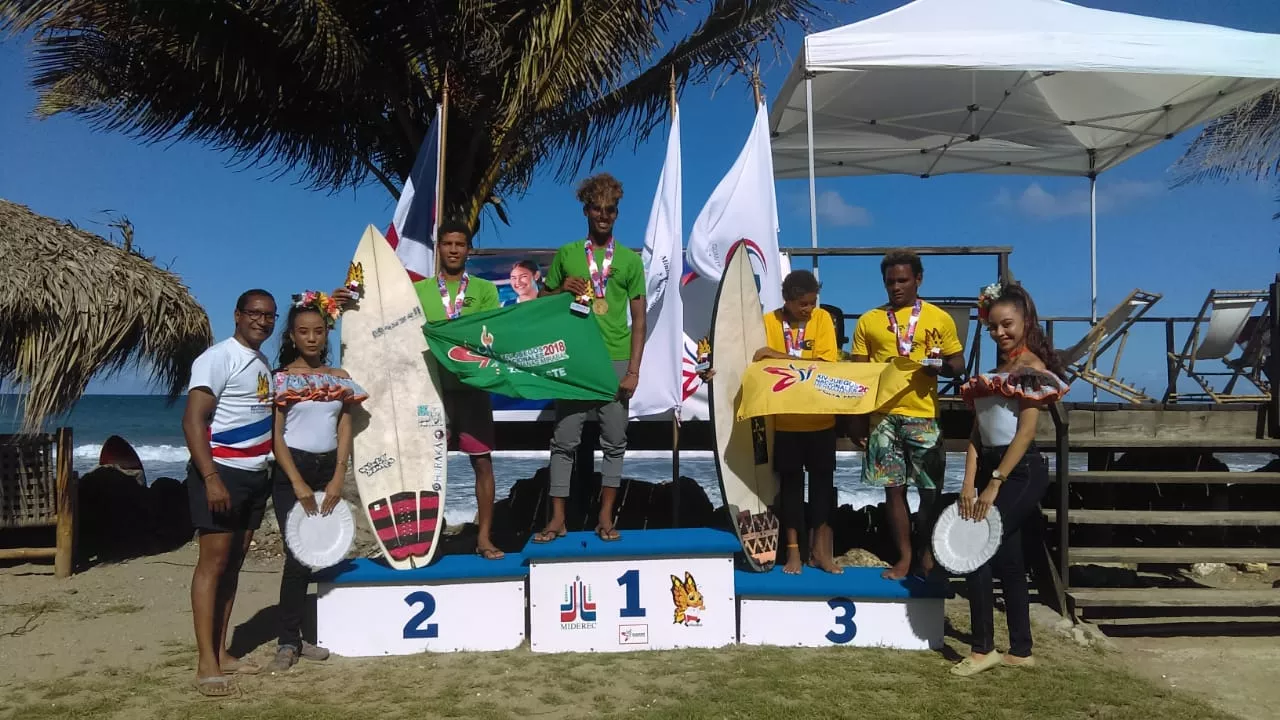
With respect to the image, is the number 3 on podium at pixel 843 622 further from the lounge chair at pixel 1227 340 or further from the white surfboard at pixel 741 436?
the lounge chair at pixel 1227 340

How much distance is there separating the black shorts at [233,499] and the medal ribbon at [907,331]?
3116 mm

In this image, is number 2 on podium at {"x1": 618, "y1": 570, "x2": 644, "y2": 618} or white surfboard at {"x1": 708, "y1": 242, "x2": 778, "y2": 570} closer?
number 2 on podium at {"x1": 618, "y1": 570, "x2": 644, "y2": 618}

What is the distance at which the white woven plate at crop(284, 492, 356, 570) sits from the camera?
3701 mm

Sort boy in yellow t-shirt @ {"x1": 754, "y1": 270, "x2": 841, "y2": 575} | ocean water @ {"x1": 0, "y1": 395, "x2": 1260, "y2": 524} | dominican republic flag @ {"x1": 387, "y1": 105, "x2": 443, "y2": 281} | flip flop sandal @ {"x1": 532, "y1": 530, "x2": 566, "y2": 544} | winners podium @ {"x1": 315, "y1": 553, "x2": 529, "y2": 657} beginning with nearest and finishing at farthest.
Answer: winners podium @ {"x1": 315, "y1": 553, "x2": 529, "y2": 657}, flip flop sandal @ {"x1": 532, "y1": 530, "x2": 566, "y2": 544}, boy in yellow t-shirt @ {"x1": 754, "y1": 270, "x2": 841, "y2": 575}, dominican republic flag @ {"x1": 387, "y1": 105, "x2": 443, "y2": 281}, ocean water @ {"x1": 0, "y1": 395, "x2": 1260, "y2": 524}

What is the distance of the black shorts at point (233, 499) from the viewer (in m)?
3.37

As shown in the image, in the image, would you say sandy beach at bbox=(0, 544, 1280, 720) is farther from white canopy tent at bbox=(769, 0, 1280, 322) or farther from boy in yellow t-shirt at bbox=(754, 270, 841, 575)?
white canopy tent at bbox=(769, 0, 1280, 322)

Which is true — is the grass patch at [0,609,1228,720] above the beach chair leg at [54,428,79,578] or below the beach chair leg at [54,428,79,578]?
below

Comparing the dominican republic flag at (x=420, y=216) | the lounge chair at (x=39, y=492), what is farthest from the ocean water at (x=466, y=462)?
the dominican republic flag at (x=420, y=216)

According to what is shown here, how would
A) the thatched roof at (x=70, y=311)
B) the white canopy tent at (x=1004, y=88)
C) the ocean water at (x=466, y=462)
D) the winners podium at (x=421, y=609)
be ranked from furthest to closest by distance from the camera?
the ocean water at (x=466, y=462)
the white canopy tent at (x=1004, y=88)
the thatched roof at (x=70, y=311)
the winners podium at (x=421, y=609)

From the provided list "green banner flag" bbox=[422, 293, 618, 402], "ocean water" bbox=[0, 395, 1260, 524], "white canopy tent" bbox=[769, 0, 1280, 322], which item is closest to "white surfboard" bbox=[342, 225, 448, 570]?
"green banner flag" bbox=[422, 293, 618, 402]

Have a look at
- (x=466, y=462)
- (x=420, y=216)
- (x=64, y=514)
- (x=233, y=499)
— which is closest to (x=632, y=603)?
(x=233, y=499)

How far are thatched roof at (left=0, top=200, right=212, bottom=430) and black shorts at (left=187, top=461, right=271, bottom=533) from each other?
3.10 meters

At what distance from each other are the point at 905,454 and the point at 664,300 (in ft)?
5.63

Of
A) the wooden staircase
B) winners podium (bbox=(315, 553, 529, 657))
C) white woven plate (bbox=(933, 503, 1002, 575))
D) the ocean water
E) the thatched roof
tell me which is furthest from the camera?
the ocean water
